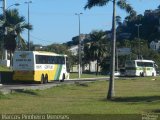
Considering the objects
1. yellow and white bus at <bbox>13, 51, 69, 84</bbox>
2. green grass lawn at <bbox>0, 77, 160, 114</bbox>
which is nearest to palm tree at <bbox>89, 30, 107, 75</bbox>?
yellow and white bus at <bbox>13, 51, 69, 84</bbox>

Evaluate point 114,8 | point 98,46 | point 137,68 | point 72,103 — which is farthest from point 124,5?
point 98,46

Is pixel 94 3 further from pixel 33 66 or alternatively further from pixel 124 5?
pixel 33 66

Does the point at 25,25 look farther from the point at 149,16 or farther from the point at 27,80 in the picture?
the point at 149,16

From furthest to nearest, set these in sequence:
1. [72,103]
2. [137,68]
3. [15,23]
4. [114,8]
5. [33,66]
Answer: [137,68] → [15,23] → [33,66] → [114,8] → [72,103]

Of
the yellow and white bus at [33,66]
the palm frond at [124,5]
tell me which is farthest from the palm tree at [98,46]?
the palm frond at [124,5]

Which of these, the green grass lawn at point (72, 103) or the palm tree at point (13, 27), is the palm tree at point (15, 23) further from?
the green grass lawn at point (72, 103)

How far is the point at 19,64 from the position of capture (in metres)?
50.8

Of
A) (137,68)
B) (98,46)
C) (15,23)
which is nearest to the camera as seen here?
(15,23)

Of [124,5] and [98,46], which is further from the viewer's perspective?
[98,46]

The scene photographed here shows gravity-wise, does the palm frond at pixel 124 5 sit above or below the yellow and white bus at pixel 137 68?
above

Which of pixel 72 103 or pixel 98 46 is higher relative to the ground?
pixel 98 46

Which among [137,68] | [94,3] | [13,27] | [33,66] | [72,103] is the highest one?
[13,27]

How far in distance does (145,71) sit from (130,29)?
81378 millimetres

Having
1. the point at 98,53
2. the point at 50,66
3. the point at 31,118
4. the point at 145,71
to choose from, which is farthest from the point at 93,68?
the point at 31,118
